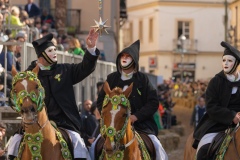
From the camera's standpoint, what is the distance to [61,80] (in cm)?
1342

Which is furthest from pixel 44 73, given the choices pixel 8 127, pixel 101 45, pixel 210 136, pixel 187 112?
pixel 187 112

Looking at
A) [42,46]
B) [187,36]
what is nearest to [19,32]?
[42,46]

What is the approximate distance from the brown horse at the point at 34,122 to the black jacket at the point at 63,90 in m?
0.63

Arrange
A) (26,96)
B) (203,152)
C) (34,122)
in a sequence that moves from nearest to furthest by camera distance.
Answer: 1. (26,96)
2. (34,122)
3. (203,152)

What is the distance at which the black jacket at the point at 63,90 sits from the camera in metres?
13.3

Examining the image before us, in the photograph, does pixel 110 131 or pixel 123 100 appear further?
pixel 123 100

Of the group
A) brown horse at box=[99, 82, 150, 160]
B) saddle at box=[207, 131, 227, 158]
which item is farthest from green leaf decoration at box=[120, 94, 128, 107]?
saddle at box=[207, 131, 227, 158]

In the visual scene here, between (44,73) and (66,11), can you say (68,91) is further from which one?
(66,11)

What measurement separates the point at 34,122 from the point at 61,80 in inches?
66.0

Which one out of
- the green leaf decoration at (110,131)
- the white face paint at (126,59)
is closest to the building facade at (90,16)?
the white face paint at (126,59)

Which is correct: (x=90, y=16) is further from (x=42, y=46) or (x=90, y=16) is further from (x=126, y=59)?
(x=42, y=46)

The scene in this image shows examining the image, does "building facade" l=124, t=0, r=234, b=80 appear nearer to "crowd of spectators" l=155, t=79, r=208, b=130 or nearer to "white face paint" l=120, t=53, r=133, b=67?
"crowd of spectators" l=155, t=79, r=208, b=130

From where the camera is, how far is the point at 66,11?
1451 inches

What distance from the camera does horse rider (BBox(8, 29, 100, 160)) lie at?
13.3m
